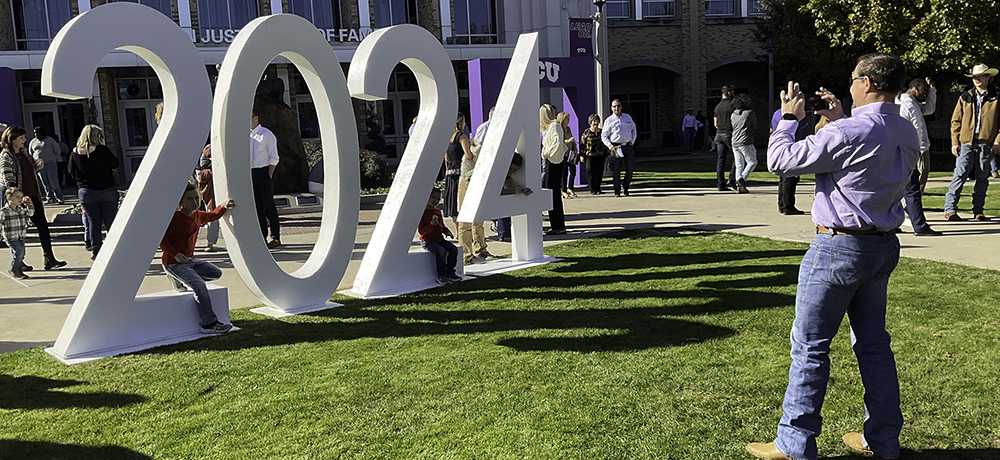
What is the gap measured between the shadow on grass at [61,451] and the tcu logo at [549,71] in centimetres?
1357

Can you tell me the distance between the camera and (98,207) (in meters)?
9.34

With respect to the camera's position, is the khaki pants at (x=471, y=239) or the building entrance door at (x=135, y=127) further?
the building entrance door at (x=135, y=127)

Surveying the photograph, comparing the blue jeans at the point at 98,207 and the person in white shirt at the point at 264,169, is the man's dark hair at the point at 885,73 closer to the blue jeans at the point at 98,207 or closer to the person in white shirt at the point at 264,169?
the person in white shirt at the point at 264,169

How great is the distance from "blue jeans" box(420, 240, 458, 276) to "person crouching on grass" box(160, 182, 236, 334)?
7.07ft

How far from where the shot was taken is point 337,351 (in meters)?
5.50

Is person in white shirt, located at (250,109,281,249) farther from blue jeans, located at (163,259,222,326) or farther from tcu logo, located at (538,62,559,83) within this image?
tcu logo, located at (538,62,559,83)

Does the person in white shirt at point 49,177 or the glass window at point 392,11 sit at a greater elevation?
the glass window at point 392,11

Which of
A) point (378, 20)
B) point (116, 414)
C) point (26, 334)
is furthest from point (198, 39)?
point (116, 414)

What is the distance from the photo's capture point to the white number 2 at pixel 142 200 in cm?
537

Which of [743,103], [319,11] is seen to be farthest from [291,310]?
[319,11]

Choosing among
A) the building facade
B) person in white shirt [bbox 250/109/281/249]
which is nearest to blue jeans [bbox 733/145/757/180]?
person in white shirt [bbox 250/109/281/249]

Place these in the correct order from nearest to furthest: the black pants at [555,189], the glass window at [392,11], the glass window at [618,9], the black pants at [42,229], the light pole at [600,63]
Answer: the black pants at [42,229], the black pants at [555,189], the light pole at [600,63], the glass window at [392,11], the glass window at [618,9]

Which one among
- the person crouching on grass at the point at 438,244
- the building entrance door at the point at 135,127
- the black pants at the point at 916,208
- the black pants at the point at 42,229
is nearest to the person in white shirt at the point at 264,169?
the black pants at the point at 42,229

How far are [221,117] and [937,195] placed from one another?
38.7 feet
